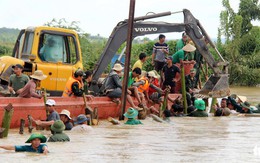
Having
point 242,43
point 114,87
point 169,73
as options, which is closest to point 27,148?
point 114,87

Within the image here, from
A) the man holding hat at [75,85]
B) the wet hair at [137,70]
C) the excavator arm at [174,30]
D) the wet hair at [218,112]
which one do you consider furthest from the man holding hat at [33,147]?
the wet hair at [218,112]

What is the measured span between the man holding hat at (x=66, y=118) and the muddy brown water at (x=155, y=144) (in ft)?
1.30

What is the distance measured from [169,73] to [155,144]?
748 cm

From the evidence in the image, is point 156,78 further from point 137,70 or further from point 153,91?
point 137,70

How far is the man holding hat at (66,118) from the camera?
52.6 feet

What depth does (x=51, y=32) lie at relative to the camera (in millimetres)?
19656

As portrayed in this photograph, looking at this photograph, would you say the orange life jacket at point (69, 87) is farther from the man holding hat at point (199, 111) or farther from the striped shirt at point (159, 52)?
the striped shirt at point (159, 52)

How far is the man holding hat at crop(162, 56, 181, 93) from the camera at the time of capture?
71.5ft

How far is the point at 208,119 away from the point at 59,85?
4.03 metres

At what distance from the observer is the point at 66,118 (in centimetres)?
1620

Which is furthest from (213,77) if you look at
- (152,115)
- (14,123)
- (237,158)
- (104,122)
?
(237,158)

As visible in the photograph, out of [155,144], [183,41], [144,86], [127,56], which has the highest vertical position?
[183,41]

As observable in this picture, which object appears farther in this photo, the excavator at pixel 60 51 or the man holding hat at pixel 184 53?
the man holding hat at pixel 184 53

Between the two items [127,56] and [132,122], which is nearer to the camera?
[132,122]
